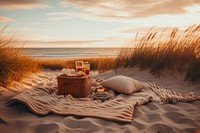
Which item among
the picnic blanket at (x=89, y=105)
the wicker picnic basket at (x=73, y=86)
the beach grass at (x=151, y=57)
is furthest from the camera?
the beach grass at (x=151, y=57)

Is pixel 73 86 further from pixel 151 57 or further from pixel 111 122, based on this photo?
pixel 151 57

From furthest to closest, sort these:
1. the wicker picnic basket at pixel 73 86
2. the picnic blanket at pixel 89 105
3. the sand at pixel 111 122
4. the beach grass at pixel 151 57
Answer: the beach grass at pixel 151 57
the wicker picnic basket at pixel 73 86
the picnic blanket at pixel 89 105
the sand at pixel 111 122

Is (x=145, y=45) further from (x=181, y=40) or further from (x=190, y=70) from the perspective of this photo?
(x=190, y=70)

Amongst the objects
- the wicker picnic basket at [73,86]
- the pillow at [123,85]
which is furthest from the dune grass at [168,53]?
the wicker picnic basket at [73,86]

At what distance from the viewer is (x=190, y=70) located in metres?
5.85

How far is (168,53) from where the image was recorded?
6559 millimetres

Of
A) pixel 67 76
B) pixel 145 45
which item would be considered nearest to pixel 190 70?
pixel 145 45

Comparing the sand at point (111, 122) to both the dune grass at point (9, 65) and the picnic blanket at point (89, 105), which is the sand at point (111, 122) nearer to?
the picnic blanket at point (89, 105)

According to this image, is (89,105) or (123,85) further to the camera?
(123,85)

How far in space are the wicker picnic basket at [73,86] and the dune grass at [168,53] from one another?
8.18 ft

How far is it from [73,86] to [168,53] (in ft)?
9.59

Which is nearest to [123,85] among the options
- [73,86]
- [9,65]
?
[73,86]

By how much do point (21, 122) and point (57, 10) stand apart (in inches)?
178

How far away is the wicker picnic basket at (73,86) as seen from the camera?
4578 millimetres
